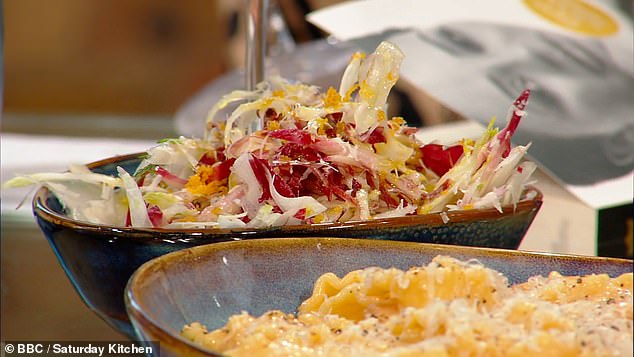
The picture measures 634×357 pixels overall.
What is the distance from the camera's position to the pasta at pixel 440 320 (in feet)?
1.67

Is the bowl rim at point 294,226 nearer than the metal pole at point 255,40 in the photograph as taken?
Yes

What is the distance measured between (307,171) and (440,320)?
357 mm

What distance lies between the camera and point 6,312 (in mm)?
1017

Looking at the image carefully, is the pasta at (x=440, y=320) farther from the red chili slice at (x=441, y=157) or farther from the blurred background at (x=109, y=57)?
the blurred background at (x=109, y=57)

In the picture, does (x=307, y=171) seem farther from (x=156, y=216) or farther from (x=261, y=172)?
(x=156, y=216)

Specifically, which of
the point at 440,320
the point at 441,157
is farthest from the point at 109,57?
the point at 440,320

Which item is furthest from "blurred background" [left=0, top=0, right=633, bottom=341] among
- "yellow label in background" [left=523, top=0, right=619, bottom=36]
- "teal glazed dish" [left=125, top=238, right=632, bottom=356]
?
"teal glazed dish" [left=125, top=238, right=632, bottom=356]

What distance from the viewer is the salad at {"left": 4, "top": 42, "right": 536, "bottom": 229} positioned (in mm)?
837

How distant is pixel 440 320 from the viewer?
0.53 metres

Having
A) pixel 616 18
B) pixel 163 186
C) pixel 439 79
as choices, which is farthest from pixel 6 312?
pixel 616 18

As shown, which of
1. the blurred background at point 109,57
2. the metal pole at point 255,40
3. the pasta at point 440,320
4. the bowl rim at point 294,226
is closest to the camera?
the pasta at point 440,320

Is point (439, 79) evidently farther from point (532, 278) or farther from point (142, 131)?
point (142, 131)

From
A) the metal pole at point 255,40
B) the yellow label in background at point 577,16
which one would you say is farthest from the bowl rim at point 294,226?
the yellow label in background at point 577,16

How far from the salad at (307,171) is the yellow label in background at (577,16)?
497mm
